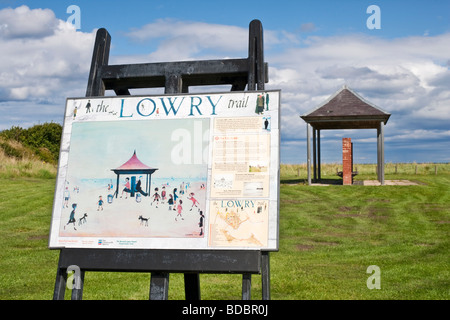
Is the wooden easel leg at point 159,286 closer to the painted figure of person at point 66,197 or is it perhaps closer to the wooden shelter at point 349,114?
the painted figure of person at point 66,197

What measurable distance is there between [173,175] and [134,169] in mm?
367

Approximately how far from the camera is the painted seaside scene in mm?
4195

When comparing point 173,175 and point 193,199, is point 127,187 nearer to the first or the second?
point 173,175

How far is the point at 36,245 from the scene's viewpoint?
36.7ft

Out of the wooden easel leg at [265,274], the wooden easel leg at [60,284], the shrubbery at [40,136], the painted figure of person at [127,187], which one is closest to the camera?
the wooden easel leg at [265,274]

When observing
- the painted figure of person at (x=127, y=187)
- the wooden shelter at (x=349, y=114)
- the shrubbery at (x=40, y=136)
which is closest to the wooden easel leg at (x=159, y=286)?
the painted figure of person at (x=127, y=187)

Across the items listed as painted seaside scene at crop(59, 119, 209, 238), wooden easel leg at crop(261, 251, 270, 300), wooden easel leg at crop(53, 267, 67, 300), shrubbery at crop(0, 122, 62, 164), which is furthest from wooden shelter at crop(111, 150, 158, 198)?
shrubbery at crop(0, 122, 62, 164)

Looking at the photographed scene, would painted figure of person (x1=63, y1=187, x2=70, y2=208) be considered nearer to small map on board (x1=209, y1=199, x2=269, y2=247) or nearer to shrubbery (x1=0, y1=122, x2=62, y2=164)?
small map on board (x1=209, y1=199, x2=269, y2=247)

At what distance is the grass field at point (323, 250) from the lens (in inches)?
277

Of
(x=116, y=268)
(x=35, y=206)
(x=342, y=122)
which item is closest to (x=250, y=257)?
(x=116, y=268)

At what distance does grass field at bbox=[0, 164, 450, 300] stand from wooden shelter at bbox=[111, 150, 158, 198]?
281 cm

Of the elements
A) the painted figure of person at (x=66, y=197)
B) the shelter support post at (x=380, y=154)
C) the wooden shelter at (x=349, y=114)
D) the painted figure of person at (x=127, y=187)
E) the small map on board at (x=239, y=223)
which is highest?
the wooden shelter at (x=349, y=114)

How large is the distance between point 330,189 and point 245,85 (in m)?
16.5

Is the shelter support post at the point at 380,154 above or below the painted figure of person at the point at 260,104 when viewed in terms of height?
above
